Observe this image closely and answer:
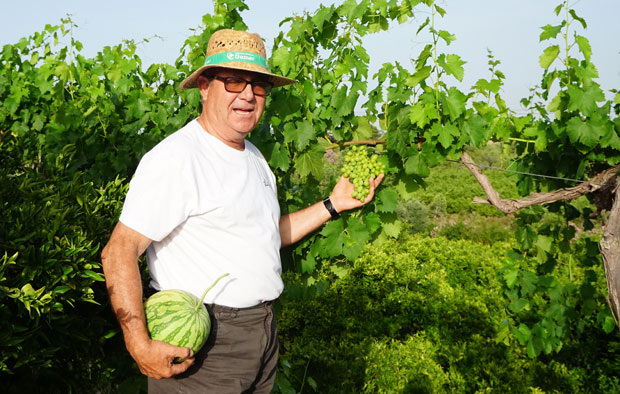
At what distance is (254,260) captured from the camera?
7.60ft

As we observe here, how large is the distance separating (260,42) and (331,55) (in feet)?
3.14

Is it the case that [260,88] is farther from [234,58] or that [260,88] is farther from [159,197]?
[159,197]

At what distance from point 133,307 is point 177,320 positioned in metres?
0.19

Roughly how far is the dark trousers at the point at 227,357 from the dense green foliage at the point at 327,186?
53 centimetres

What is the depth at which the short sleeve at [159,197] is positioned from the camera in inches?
80.8

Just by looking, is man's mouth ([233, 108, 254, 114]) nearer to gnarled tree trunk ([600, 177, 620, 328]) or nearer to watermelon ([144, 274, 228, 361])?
watermelon ([144, 274, 228, 361])

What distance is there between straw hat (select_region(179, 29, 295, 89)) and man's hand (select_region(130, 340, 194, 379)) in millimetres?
1332

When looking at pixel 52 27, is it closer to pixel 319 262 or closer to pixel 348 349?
pixel 319 262

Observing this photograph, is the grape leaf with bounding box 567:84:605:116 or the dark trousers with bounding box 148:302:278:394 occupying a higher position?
the grape leaf with bounding box 567:84:605:116

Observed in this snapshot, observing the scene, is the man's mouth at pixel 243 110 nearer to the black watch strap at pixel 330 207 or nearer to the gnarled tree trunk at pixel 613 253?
the black watch strap at pixel 330 207

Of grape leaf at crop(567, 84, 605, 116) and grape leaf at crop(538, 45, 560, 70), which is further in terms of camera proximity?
grape leaf at crop(538, 45, 560, 70)

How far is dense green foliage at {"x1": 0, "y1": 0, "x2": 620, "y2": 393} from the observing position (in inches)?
90.0

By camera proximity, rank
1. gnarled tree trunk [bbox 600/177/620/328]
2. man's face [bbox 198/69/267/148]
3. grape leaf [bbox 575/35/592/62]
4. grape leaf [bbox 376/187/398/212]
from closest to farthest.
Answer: man's face [bbox 198/69/267/148], gnarled tree trunk [bbox 600/177/620/328], grape leaf [bbox 575/35/592/62], grape leaf [bbox 376/187/398/212]

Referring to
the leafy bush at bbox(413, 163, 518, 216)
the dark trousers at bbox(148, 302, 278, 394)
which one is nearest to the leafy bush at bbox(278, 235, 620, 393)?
the dark trousers at bbox(148, 302, 278, 394)
